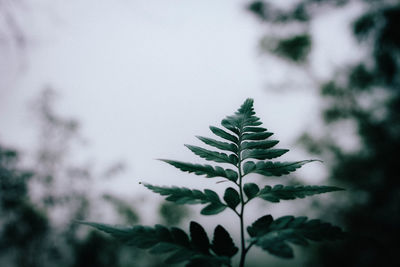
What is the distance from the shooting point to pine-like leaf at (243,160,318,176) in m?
0.74

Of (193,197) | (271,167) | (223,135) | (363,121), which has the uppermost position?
(363,121)

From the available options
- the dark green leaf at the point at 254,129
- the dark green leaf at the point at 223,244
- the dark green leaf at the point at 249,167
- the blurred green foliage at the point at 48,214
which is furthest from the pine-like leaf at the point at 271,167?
the blurred green foliage at the point at 48,214

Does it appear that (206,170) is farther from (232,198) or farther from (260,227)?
(260,227)

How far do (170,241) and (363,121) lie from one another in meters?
11.2

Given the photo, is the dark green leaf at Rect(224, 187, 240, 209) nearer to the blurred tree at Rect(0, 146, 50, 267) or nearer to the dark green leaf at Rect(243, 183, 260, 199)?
the dark green leaf at Rect(243, 183, 260, 199)

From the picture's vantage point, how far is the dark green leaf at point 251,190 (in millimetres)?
740

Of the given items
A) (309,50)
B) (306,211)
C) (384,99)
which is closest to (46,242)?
(306,211)

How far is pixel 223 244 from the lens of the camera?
2.05 ft

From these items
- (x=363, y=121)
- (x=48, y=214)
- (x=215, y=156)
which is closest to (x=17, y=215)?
(x=48, y=214)

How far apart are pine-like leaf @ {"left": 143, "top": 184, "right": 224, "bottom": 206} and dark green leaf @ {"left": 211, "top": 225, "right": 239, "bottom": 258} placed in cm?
8

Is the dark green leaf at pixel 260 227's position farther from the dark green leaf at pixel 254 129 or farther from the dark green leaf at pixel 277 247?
the dark green leaf at pixel 254 129

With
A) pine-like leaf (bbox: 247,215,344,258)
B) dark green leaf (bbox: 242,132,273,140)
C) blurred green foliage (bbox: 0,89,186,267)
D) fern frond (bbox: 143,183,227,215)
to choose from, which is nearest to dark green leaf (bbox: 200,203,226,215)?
fern frond (bbox: 143,183,227,215)

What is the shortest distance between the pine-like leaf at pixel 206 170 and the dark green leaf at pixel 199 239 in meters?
0.16

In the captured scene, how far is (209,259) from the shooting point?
555 mm
